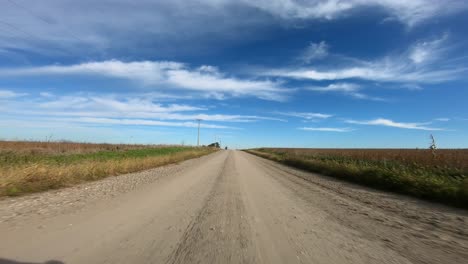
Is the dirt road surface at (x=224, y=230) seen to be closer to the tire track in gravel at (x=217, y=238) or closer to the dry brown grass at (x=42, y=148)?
the tire track in gravel at (x=217, y=238)

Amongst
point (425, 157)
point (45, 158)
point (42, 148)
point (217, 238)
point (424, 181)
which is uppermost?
point (42, 148)

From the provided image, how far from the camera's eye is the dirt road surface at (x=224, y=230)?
4492 mm

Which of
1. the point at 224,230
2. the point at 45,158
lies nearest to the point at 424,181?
the point at 224,230

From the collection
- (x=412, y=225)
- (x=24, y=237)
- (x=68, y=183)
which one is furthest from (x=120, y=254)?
(x=68, y=183)

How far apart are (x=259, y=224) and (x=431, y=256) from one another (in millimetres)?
2955

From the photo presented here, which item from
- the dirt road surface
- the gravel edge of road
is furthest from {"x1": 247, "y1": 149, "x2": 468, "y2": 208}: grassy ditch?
the gravel edge of road

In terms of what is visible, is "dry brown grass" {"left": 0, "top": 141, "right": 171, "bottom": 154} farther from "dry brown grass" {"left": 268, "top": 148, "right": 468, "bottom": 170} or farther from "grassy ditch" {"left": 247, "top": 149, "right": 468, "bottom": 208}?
"dry brown grass" {"left": 268, "top": 148, "right": 468, "bottom": 170}

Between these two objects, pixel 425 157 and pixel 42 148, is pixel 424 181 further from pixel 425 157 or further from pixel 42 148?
pixel 42 148

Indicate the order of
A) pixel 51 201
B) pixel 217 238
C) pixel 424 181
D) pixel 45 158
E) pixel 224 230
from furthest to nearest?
pixel 45 158 → pixel 424 181 → pixel 51 201 → pixel 224 230 → pixel 217 238

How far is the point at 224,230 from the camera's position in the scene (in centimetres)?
594

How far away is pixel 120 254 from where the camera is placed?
4395 mm

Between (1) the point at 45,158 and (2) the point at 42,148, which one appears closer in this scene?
(1) the point at 45,158

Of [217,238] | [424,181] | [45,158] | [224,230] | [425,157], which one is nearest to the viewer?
[217,238]

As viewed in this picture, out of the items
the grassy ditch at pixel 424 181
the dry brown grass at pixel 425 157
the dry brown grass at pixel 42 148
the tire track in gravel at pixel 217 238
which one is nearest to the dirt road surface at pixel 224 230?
the tire track in gravel at pixel 217 238
